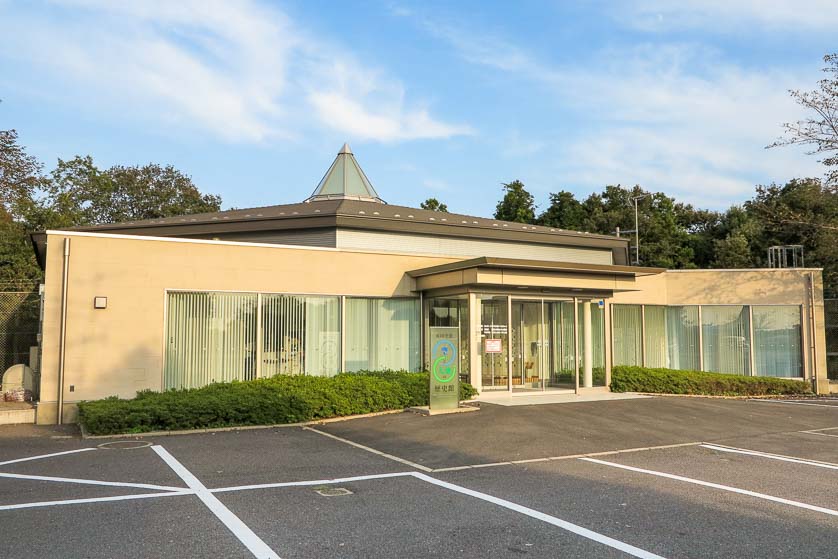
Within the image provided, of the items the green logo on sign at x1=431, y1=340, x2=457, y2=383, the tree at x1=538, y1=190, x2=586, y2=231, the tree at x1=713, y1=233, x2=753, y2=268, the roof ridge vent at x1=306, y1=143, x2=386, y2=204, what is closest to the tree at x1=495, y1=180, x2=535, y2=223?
the tree at x1=538, y1=190, x2=586, y2=231

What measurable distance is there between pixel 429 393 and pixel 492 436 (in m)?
3.00

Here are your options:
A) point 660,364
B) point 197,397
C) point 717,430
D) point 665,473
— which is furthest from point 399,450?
point 660,364

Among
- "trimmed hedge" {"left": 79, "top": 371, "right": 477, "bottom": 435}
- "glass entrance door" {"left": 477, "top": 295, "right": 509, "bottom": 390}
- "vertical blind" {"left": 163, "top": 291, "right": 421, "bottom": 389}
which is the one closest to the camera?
"trimmed hedge" {"left": 79, "top": 371, "right": 477, "bottom": 435}

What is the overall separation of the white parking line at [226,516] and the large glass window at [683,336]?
55.3ft

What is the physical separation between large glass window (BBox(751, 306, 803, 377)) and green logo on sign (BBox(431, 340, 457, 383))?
12.1 meters

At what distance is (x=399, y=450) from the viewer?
10000 mm

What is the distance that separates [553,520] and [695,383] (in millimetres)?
14233

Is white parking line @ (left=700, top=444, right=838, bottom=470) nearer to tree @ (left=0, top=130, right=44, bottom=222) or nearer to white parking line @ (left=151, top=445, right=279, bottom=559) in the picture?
white parking line @ (left=151, top=445, right=279, bottom=559)

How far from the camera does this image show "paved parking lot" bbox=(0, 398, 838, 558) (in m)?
5.43

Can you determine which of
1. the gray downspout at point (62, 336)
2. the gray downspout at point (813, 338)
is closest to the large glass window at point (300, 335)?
the gray downspout at point (62, 336)

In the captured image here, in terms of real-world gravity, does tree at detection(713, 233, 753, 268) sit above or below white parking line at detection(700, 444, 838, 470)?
above

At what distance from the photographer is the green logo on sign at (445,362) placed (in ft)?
45.1

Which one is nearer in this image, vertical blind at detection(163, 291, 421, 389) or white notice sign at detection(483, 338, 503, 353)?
vertical blind at detection(163, 291, 421, 389)

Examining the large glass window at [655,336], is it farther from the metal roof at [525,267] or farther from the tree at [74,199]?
the tree at [74,199]
